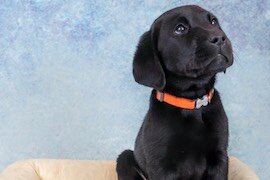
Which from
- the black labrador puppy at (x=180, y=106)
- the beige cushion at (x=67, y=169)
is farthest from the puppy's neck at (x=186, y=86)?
the beige cushion at (x=67, y=169)

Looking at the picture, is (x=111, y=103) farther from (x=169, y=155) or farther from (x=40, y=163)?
(x=169, y=155)

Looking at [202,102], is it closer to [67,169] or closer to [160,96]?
[160,96]

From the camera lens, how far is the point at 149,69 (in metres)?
1.67

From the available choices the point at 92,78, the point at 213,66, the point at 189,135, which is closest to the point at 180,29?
the point at 213,66

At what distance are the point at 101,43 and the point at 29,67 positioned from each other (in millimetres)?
385

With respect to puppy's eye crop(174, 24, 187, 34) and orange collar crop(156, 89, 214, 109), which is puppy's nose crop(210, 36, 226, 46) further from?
orange collar crop(156, 89, 214, 109)

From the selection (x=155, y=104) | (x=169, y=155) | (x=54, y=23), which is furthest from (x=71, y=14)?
(x=169, y=155)

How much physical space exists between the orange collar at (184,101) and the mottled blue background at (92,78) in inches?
31.0

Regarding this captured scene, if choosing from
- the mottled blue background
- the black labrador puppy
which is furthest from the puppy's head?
the mottled blue background

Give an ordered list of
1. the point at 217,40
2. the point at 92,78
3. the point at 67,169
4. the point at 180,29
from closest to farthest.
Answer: the point at 217,40, the point at 180,29, the point at 67,169, the point at 92,78

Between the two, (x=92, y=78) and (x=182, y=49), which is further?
(x=92, y=78)

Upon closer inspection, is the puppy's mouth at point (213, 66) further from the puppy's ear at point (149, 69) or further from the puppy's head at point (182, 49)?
the puppy's ear at point (149, 69)

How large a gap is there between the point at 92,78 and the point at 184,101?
0.91 metres

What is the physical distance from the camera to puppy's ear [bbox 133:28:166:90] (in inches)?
65.4
